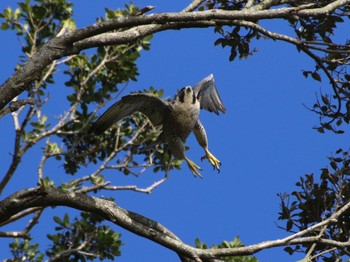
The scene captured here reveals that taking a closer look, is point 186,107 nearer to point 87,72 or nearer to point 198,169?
point 198,169

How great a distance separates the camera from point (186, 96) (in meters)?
8.51

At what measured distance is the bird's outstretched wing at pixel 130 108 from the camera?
26.2 feet

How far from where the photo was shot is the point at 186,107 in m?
8.52

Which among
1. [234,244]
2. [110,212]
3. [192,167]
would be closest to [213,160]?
[192,167]

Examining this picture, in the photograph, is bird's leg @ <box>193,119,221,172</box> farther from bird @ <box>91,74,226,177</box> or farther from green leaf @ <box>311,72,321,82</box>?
green leaf @ <box>311,72,321,82</box>

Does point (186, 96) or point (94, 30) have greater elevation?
point (186, 96)


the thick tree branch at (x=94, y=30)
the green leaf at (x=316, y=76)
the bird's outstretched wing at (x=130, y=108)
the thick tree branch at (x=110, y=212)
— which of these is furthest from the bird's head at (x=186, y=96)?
the thick tree branch at (x=110, y=212)

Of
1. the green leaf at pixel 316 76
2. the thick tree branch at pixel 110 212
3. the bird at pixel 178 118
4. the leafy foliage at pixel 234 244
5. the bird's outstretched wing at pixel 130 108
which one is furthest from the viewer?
the leafy foliage at pixel 234 244

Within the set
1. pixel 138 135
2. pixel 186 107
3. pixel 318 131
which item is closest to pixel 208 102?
pixel 186 107

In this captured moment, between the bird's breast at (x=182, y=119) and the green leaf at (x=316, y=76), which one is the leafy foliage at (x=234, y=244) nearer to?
the bird's breast at (x=182, y=119)

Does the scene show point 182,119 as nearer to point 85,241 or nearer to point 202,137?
point 202,137

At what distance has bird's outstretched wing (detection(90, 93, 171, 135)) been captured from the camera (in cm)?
799

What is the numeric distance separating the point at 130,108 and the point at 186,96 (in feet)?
2.52

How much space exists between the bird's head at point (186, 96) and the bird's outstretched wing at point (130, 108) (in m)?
0.18
